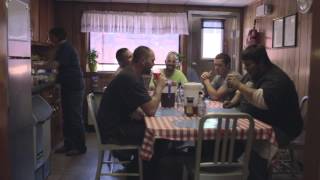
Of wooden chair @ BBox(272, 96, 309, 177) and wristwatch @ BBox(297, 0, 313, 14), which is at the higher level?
wristwatch @ BBox(297, 0, 313, 14)

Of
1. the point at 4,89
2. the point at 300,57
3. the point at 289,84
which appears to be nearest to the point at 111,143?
the point at 4,89

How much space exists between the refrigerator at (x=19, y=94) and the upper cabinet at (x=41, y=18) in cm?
204

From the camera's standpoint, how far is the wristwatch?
3.91 m

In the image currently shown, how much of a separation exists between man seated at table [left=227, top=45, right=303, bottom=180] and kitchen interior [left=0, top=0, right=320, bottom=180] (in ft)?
2.81

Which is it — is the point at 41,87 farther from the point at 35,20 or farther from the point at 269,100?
the point at 269,100

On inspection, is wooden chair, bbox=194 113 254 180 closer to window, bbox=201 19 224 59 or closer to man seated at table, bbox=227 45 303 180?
man seated at table, bbox=227 45 303 180

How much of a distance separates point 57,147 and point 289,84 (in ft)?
10.0

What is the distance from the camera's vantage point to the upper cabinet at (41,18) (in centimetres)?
477

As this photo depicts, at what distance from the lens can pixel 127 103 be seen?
2826 mm

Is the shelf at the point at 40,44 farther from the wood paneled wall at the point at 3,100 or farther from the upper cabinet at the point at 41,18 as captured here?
the wood paneled wall at the point at 3,100

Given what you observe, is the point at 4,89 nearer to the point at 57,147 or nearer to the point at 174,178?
the point at 174,178

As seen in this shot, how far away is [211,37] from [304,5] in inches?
98.5

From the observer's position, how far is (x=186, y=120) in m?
2.68

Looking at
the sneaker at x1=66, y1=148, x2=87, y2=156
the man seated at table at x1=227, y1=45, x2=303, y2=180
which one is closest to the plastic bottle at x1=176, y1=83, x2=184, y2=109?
the man seated at table at x1=227, y1=45, x2=303, y2=180
